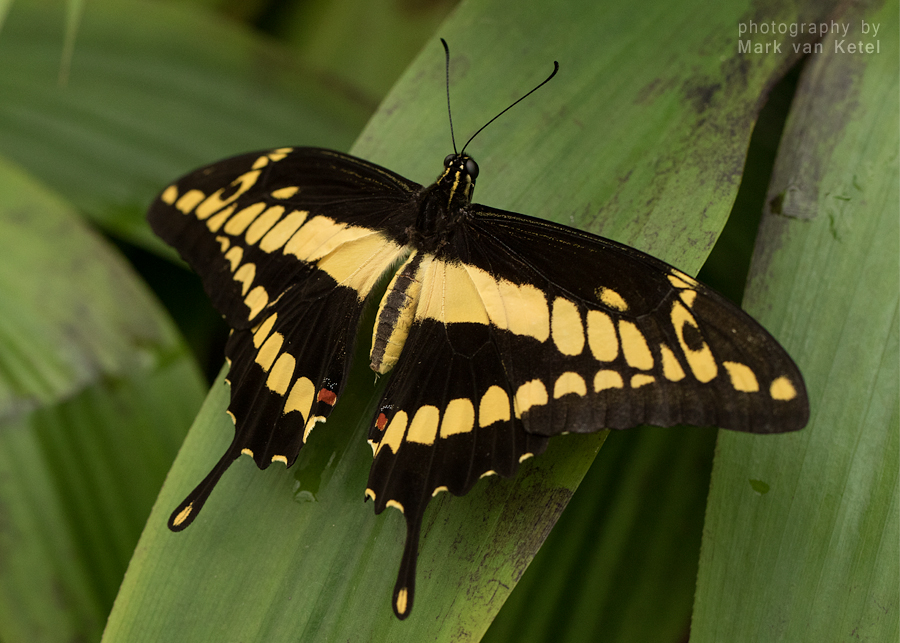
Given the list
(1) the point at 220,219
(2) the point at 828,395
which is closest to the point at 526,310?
(2) the point at 828,395

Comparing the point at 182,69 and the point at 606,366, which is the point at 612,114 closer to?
the point at 606,366

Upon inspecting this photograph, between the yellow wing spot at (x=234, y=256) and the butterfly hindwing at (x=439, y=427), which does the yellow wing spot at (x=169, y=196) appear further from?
the butterfly hindwing at (x=439, y=427)

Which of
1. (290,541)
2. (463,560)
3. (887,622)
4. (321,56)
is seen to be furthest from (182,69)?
(887,622)

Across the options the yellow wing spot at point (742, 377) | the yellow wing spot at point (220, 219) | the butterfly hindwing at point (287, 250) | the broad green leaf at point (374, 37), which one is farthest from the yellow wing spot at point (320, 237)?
the broad green leaf at point (374, 37)

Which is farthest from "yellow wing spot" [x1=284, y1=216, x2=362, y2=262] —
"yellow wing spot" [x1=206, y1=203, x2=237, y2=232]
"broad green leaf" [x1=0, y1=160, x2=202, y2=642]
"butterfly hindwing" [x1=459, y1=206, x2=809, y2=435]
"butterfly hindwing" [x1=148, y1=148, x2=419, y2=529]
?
"broad green leaf" [x1=0, y1=160, x2=202, y2=642]

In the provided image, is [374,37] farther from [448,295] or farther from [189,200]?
[448,295]

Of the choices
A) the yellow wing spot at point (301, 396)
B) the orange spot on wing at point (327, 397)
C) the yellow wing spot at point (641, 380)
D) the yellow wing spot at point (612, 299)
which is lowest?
the yellow wing spot at point (301, 396)
